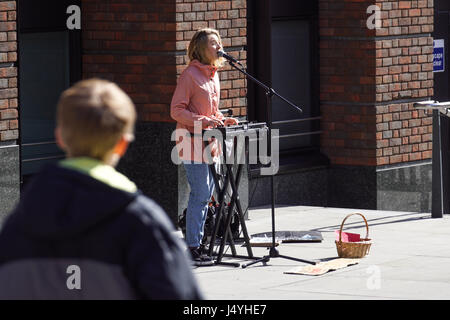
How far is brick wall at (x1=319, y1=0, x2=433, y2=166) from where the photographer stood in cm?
1258

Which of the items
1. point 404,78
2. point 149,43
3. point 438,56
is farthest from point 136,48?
point 438,56

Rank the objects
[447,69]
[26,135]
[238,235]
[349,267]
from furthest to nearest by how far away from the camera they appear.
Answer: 1. [447,69]
2. [26,135]
3. [238,235]
4. [349,267]

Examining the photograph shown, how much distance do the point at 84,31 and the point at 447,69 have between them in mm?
5261

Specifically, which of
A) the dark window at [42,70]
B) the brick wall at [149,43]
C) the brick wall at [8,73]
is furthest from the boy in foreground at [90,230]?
the brick wall at [149,43]

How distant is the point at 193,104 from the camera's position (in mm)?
8516

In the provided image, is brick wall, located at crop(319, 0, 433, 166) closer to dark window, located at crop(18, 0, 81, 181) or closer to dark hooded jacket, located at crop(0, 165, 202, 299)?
dark window, located at crop(18, 0, 81, 181)

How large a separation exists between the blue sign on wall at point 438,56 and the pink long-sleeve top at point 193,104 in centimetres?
613

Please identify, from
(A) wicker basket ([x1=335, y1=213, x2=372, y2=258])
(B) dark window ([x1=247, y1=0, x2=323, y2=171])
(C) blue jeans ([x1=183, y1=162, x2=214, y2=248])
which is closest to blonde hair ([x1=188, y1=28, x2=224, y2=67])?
(C) blue jeans ([x1=183, y1=162, x2=214, y2=248])

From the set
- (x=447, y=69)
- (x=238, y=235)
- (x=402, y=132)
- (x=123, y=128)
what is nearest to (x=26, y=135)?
(x=238, y=235)

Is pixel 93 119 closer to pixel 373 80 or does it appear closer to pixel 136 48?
pixel 136 48

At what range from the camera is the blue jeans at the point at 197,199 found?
27.8 ft

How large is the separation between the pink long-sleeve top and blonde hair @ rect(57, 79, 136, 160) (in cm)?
525
